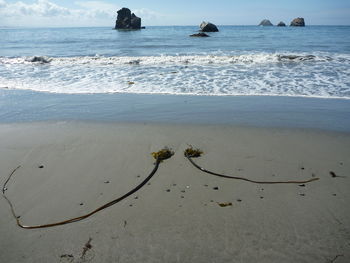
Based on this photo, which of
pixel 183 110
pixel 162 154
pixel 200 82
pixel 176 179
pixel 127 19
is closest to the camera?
pixel 176 179

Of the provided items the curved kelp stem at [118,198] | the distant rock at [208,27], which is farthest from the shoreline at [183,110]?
the distant rock at [208,27]

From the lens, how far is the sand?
237 centimetres

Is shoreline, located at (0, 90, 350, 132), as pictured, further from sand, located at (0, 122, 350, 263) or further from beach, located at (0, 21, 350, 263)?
sand, located at (0, 122, 350, 263)

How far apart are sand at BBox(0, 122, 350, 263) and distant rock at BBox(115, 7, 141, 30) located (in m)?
71.2

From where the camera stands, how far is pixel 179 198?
3.08 m

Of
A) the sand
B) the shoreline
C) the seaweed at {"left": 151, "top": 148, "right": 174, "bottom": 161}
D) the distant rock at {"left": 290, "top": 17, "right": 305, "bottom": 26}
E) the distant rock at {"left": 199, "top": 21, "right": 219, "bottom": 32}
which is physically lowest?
the sand

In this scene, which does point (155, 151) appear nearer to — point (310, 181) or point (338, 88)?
point (310, 181)

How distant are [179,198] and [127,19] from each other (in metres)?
74.6

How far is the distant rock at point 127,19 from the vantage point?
226 feet

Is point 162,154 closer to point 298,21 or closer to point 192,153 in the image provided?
point 192,153

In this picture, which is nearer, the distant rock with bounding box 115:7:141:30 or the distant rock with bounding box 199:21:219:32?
the distant rock with bounding box 199:21:219:32

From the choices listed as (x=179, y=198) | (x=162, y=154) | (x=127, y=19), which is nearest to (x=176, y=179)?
(x=179, y=198)

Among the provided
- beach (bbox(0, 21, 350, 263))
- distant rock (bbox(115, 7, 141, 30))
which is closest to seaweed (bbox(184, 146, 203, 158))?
beach (bbox(0, 21, 350, 263))

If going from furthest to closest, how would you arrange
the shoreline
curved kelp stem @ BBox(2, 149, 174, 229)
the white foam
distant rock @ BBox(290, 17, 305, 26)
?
distant rock @ BBox(290, 17, 305, 26) < the white foam < the shoreline < curved kelp stem @ BBox(2, 149, 174, 229)
